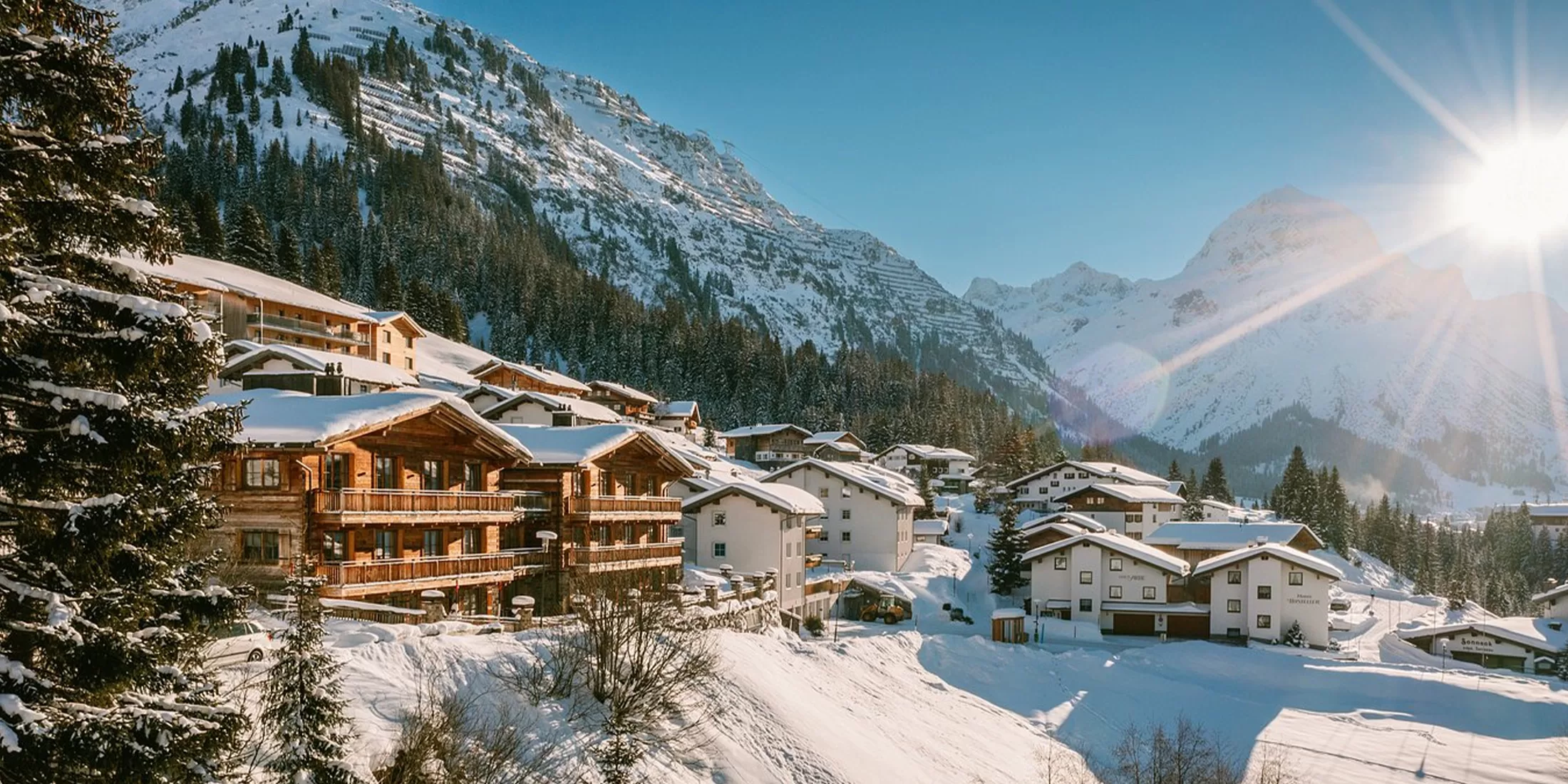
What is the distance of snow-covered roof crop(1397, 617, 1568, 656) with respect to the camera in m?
67.4

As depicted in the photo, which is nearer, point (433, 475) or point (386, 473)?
point (386, 473)

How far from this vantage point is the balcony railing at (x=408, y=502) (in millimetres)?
27125

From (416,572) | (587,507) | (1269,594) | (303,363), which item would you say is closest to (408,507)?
(416,572)

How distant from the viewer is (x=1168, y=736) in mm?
41031

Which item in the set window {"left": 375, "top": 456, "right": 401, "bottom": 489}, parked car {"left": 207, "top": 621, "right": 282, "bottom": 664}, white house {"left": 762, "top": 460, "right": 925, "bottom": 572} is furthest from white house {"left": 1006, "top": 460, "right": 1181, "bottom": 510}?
parked car {"left": 207, "top": 621, "right": 282, "bottom": 664}

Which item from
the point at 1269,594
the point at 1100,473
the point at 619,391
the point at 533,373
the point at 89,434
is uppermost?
the point at 533,373

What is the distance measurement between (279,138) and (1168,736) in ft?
706

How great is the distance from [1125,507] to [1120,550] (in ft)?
107

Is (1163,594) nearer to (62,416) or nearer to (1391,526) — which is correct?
(62,416)

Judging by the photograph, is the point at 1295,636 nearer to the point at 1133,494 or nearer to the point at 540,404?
the point at 1133,494

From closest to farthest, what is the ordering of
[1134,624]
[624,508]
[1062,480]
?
Result: [624,508]
[1134,624]
[1062,480]

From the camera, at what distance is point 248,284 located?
87.2 metres

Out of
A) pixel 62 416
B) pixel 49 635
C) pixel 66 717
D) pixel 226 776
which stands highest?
pixel 62 416

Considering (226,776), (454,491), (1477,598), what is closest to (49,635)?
(226,776)
